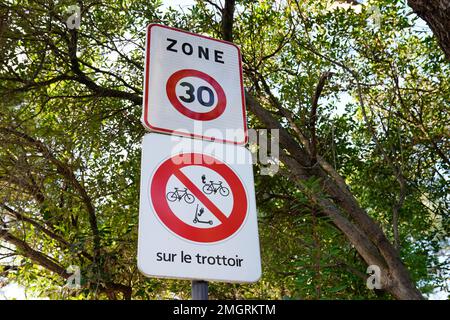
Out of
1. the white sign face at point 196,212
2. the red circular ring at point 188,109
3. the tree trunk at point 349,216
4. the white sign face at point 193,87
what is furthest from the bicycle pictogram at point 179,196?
the tree trunk at point 349,216

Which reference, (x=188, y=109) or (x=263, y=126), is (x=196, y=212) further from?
(x=263, y=126)

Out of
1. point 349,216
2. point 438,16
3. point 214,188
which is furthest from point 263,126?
point 214,188

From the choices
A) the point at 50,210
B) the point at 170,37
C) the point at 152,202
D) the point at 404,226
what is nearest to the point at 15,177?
the point at 50,210

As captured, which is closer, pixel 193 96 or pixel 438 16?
pixel 193 96

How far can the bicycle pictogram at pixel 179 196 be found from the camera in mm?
1826

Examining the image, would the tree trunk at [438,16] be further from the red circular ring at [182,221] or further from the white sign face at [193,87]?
the red circular ring at [182,221]

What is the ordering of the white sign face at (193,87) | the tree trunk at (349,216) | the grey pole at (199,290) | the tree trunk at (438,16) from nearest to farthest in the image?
the grey pole at (199,290) < the white sign face at (193,87) < the tree trunk at (438,16) < the tree trunk at (349,216)

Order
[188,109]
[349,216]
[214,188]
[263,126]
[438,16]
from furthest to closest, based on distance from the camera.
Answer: [263,126]
[349,216]
[438,16]
[188,109]
[214,188]

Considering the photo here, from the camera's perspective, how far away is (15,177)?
4.91m

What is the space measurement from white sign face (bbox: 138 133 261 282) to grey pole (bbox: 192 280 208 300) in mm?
30

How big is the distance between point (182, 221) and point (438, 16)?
182 cm

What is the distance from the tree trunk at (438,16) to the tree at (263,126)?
8.33 feet

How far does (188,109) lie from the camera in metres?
2.11
